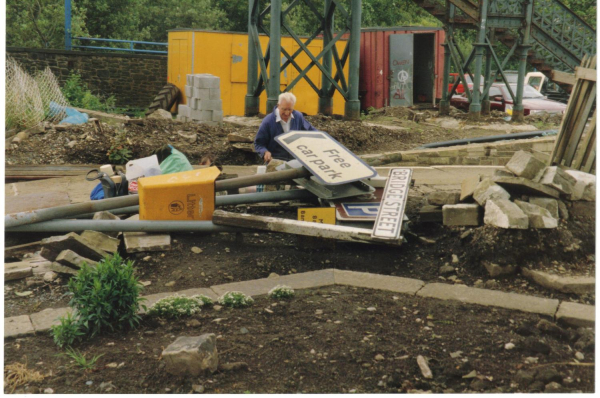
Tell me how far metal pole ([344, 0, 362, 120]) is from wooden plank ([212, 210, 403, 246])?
9572mm

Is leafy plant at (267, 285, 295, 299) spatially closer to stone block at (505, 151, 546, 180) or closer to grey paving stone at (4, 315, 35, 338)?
grey paving stone at (4, 315, 35, 338)

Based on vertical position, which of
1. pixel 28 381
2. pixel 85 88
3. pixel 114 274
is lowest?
pixel 28 381

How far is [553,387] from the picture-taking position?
347 cm

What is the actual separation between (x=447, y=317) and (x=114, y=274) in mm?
2213

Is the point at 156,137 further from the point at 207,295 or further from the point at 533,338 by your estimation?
the point at 533,338

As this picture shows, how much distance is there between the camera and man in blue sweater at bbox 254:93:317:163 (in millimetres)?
8227

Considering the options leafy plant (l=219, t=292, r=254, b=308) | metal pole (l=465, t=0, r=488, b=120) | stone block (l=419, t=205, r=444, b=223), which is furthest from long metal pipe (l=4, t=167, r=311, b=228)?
metal pole (l=465, t=0, r=488, b=120)

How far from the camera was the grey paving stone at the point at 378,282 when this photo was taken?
5.16 meters

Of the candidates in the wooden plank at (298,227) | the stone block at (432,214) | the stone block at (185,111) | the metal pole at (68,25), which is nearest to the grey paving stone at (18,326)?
the wooden plank at (298,227)

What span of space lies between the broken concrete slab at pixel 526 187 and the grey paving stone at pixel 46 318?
380 cm

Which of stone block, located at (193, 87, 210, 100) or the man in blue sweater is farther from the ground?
stone block, located at (193, 87, 210, 100)

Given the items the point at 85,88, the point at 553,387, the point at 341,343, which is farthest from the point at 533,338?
the point at 85,88

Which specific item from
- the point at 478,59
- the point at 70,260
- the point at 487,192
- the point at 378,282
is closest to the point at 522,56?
the point at 478,59

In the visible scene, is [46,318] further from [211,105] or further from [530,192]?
[211,105]
